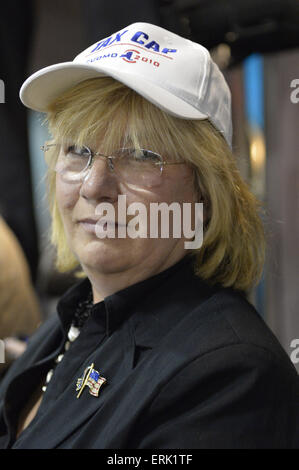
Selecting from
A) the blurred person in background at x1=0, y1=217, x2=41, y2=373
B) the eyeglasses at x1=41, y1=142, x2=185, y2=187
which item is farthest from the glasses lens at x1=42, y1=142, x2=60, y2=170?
the blurred person in background at x1=0, y1=217, x2=41, y2=373

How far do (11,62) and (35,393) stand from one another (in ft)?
5.16

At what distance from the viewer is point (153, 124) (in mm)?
962

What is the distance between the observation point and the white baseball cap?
930 mm

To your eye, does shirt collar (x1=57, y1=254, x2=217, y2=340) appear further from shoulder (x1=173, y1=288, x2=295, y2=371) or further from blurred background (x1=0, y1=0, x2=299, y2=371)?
blurred background (x1=0, y1=0, x2=299, y2=371)

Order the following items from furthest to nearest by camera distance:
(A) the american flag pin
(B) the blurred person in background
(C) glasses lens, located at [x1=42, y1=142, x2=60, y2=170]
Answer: (B) the blurred person in background
(C) glasses lens, located at [x1=42, y1=142, x2=60, y2=170]
(A) the american flag pin

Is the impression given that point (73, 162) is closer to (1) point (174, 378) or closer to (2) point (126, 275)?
(2) point (126, 275)

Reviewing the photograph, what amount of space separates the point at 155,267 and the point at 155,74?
338mm

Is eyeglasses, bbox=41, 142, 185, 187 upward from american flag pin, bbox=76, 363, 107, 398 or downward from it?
upward

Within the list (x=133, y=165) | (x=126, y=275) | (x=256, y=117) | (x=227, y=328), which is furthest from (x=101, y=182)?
(x=256, y=117)

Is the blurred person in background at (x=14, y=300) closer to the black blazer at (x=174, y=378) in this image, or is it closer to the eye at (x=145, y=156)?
the black blazer at (x=174, y=378)

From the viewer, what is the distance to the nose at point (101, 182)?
0.98 meters

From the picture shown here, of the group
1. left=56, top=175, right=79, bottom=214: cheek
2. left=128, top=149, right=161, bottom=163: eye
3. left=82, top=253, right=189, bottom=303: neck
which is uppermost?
left=128, top=149, right=161, bottom=163: eye

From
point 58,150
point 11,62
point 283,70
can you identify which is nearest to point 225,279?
point 58,150

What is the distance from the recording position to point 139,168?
99 cm
